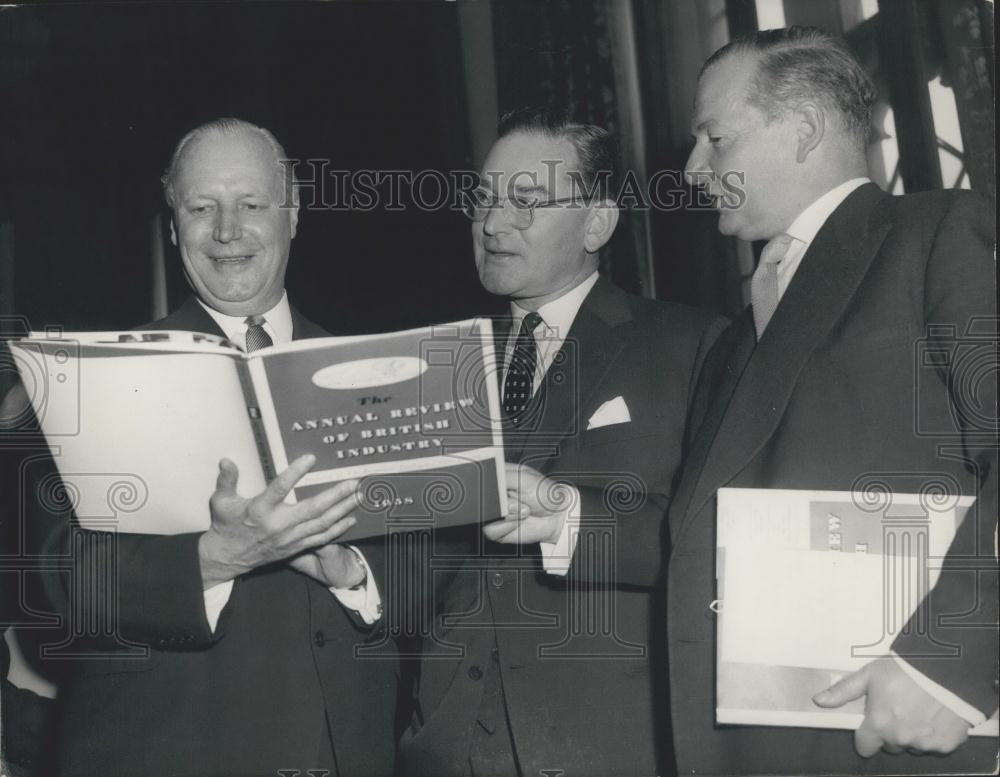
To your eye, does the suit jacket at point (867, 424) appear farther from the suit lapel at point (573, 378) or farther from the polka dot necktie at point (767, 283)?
the suit lapel at point (573, 378)

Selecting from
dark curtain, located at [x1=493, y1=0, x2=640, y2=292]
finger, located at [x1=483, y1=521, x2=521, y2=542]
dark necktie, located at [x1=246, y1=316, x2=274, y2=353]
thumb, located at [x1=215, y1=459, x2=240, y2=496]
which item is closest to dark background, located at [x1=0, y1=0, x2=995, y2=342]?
dark curtain, located at [x1=493, y1=0, x2=640, y2=292]

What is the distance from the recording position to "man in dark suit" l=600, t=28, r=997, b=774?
1.63 meters

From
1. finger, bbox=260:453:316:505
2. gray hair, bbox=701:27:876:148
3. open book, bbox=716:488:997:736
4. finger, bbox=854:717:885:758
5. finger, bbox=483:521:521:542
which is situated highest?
gray hair, bbox=701:27:876:148

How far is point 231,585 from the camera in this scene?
6.29 ft

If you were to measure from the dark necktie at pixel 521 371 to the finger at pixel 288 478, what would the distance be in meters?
0.57

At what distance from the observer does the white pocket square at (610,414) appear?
2.08 m

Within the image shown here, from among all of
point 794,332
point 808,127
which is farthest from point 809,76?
point 794,332

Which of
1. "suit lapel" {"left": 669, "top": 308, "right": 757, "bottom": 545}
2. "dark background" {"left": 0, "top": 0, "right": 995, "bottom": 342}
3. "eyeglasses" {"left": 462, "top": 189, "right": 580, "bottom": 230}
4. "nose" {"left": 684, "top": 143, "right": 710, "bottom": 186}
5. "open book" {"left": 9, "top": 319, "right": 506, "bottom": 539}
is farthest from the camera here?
"dark background" {"left": 0, "top": 0, "right": 995, "bottom": 342}

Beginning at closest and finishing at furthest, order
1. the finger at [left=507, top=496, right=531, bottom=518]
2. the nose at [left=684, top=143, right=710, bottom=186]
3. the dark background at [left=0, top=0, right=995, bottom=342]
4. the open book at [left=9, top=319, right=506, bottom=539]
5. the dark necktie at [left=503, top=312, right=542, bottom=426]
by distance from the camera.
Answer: the open book at [left=9, top=319, right=506, bottom=539], the finger at [left=507, top=496, right=531, bottom=518], the nose at [left=684, top=143, right=710, bottom=186], the dark necktie at [left=503, top=312, right=542, bottom=426], the dark background at [left=0, top=0, right=995, bottom=342]

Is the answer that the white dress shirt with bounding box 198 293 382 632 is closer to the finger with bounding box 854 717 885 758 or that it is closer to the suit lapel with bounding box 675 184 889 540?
the suit lapel with bounding box 675 184 889 540

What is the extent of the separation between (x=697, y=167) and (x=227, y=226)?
100 centimetres

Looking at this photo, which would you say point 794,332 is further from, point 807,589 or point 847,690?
point 847,690

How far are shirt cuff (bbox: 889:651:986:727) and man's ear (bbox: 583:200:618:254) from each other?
1117 millimetres

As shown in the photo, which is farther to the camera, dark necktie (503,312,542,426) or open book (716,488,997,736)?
dark necktie (503,312,542,426)
